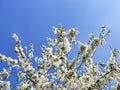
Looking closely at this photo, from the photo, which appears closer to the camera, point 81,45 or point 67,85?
point 67,85

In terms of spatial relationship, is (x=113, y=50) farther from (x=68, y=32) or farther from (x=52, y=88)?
(x=52, y=88)

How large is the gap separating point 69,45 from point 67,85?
1434 mm

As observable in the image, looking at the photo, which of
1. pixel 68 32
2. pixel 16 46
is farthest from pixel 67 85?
pixel 16 46

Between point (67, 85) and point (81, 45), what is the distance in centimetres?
158

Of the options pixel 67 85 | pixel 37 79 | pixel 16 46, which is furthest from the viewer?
pixel 16 46

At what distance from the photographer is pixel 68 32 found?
1167 cm

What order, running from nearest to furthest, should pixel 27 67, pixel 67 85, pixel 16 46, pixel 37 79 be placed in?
pixel 67 85
pixel 37 79
pixel 27 67
pixel 16 46

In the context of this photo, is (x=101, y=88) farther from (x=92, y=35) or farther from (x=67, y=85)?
(x=92, y=35)

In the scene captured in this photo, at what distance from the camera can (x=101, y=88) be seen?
1062 centimetres

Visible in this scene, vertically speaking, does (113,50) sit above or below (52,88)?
above

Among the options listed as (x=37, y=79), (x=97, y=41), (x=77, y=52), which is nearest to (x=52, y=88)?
(x=37, y=79)

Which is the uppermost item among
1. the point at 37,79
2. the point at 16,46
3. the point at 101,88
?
the point at 16,46

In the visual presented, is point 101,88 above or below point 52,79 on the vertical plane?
below

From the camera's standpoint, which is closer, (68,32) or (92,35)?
(68,32)
